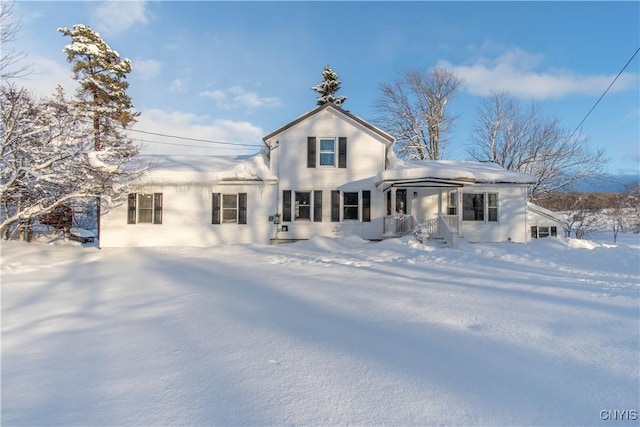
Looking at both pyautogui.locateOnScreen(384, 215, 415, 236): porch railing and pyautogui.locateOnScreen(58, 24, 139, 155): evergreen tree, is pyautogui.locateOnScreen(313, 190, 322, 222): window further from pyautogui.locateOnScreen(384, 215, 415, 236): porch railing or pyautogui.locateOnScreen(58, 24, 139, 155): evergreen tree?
pyautogui.locateOnScreen(58, 24, 139, 155): evergreen tree

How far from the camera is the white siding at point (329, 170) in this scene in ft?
51.0

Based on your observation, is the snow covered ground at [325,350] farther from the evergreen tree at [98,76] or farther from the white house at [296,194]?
the evergreen tree at [98,76]

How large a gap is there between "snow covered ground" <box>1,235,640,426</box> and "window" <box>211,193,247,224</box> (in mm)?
7455

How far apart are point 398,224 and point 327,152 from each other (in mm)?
4586

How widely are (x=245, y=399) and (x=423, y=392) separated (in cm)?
143

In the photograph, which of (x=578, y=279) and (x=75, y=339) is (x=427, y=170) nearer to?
(x=578, y=279)

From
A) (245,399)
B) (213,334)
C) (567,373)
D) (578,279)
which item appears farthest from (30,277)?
(578,279)

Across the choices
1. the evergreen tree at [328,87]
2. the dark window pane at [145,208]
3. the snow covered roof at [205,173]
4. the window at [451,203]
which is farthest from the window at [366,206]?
the evergreen tree at [328,87]

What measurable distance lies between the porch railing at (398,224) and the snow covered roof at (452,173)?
1.73m

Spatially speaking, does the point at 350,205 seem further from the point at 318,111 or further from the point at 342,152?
the point at 318,111

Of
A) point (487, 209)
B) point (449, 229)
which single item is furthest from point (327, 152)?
point (487, 209)

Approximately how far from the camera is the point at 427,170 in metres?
14.6

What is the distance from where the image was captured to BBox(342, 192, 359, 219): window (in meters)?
15.7

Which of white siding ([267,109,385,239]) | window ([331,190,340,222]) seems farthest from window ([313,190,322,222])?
window ([331,190,340,222])
